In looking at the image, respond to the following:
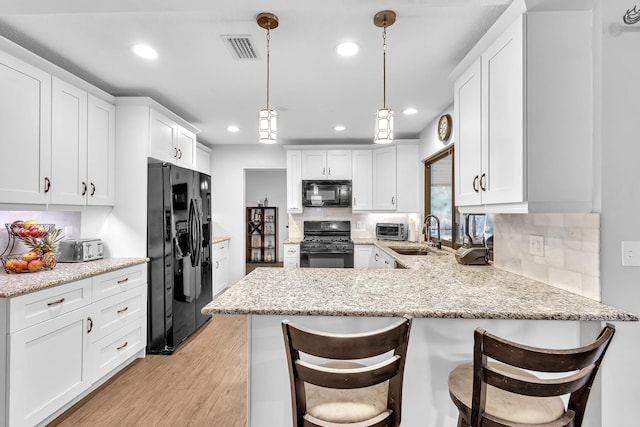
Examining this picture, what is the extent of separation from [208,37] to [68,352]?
219 cm

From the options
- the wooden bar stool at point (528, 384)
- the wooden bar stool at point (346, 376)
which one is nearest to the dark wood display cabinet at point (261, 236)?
the wooden bar stool at point (346, 376)

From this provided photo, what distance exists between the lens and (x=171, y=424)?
1992 mm

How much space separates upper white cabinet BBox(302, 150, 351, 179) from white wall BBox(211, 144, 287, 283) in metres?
0.63

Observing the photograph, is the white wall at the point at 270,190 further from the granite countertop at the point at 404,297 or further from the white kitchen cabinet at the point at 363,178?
the granite countertop at the point at 404,297

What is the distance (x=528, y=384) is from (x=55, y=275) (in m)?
2.59

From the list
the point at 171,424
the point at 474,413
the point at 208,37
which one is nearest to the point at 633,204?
the point at 474,413

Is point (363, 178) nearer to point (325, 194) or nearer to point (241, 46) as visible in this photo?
point (325, 194)

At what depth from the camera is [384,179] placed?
475 centimetres

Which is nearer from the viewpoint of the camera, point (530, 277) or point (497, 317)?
point (497, 317)

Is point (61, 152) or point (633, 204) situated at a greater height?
point (61, 152)

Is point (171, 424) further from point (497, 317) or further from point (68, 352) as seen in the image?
point (497, 317)

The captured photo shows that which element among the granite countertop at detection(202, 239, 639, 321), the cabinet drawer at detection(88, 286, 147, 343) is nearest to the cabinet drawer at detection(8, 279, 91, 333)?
the cabinet drawer at detection(88, 286, 147, 343)

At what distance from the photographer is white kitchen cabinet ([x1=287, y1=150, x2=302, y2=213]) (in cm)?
488

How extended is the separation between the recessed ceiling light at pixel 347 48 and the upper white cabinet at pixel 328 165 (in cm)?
265
